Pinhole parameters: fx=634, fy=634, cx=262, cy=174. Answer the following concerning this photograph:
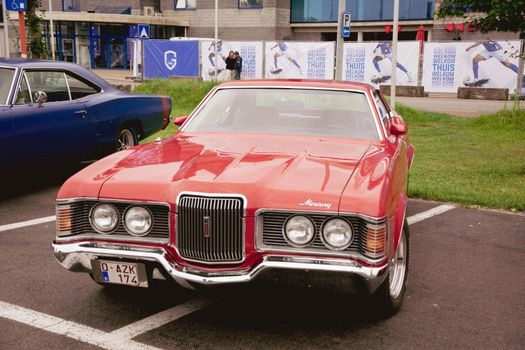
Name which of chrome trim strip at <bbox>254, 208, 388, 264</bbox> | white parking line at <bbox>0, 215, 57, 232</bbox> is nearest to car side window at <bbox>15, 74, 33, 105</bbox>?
white parking line at <bbox>0, 215, 57, 232</bbox>

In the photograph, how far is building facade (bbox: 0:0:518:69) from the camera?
39.4 meters

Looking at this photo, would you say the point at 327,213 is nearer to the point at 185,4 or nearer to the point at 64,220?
the point at 64,220

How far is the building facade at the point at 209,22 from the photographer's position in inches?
1550

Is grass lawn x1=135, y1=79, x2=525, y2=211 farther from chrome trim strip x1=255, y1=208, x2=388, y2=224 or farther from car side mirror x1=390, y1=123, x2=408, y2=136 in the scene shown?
chrome trim strip x1=255, y1=208, x2=388, y2=224

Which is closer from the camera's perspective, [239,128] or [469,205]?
[239,128]

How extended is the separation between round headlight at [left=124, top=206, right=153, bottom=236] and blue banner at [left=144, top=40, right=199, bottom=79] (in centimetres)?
2749

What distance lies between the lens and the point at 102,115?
848 centimetres

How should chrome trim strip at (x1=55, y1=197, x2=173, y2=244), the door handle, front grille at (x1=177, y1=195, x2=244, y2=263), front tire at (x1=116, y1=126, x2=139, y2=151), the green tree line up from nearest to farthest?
front grille at (x1=177, y1=195, x2=244, y2=263) → chrome trim strip at (x1=55, y1=197, x2=173, y2=244) → the door handle → the green tree → front tire at (x1=116, y1=126, x2=139, y2=151)

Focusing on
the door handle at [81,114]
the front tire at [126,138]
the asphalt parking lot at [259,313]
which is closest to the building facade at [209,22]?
the front tire at [126,138]

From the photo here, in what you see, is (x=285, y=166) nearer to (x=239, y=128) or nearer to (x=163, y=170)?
(x=163, y=170)

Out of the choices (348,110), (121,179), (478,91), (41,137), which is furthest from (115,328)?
(478,91)

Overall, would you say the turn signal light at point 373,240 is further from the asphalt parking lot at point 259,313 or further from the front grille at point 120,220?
the front grille at point 120,220

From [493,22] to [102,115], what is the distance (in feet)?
18.8

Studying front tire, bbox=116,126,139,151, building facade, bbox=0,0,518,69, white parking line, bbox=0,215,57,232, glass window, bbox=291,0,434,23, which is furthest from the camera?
building facade, bbox=0,0,518,69
